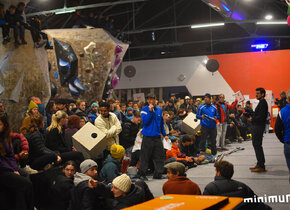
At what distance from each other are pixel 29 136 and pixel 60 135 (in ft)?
2.88

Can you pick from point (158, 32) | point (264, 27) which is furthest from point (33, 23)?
point (264, 27)

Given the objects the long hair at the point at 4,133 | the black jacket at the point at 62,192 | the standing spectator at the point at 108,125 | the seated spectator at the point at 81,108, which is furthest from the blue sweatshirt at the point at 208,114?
the long hair at the point at 4,133

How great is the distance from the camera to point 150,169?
24.4 feet

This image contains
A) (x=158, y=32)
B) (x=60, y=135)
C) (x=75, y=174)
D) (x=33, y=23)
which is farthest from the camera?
(x=158, y=32)

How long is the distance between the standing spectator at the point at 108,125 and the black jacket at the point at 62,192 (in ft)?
6.41

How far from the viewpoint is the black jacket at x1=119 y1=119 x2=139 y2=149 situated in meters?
7.73

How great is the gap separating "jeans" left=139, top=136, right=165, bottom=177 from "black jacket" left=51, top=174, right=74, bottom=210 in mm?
2474

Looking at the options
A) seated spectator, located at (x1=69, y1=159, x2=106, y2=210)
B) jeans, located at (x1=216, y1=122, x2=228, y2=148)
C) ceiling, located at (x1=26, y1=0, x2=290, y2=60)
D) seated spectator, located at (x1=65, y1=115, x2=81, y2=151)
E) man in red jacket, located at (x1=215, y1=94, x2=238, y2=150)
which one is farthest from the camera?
ceiling, located at (x1=26, y1=0, x2=290, y2=60)

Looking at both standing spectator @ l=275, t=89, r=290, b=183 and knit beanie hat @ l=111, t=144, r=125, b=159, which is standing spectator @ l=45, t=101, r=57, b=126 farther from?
standing spectator @ l=275, t=89, r=290, b=183

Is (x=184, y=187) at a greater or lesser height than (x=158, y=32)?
lesser

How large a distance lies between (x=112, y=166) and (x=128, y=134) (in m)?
2.17

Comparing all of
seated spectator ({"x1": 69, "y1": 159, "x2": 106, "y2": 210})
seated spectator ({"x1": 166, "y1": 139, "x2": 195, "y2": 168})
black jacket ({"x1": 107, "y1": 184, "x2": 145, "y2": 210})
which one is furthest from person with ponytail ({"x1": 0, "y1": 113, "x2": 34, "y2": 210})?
seated spectator ({"x1": 166, "y1": 139, "x2": 195, "y2": 168})

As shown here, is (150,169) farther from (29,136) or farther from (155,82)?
(155,82)

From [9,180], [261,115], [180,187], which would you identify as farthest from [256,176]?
[9,180]
